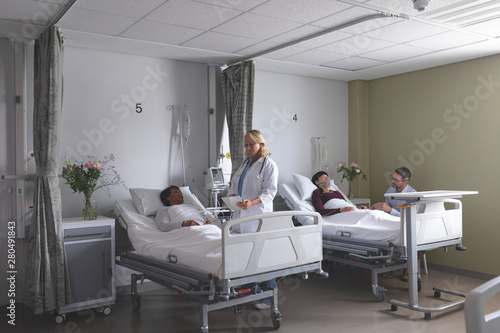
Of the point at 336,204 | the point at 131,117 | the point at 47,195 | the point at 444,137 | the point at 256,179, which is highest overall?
the point at 131,117

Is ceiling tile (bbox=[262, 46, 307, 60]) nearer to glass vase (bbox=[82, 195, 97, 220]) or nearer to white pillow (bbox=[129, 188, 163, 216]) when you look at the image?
white pillow (bbox=[129, 188, 163, 216])

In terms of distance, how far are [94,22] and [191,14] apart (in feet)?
2.63

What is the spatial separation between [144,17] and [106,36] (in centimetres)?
63

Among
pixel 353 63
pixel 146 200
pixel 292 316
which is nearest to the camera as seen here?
pixel 292 316

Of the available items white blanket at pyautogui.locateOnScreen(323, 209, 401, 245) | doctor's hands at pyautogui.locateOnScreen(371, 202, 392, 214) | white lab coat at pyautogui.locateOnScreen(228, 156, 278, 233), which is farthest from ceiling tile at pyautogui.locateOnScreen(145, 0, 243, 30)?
doctor's hands at pyautogui.locateOnScreen(371, 202, 392, 214)

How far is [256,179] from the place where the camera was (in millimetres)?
3707

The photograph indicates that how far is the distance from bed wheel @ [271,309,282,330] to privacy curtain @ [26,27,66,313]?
5.45 ft

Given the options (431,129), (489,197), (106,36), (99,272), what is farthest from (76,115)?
(489,197)

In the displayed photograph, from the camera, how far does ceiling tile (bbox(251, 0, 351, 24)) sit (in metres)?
3.37

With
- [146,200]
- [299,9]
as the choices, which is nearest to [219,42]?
[299,9]

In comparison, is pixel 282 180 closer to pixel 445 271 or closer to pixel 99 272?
pixel 445 271

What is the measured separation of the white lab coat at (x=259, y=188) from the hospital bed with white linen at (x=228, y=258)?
0.29 metres

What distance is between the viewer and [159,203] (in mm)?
4531

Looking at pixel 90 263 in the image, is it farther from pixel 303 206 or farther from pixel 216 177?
pixel 303 206
